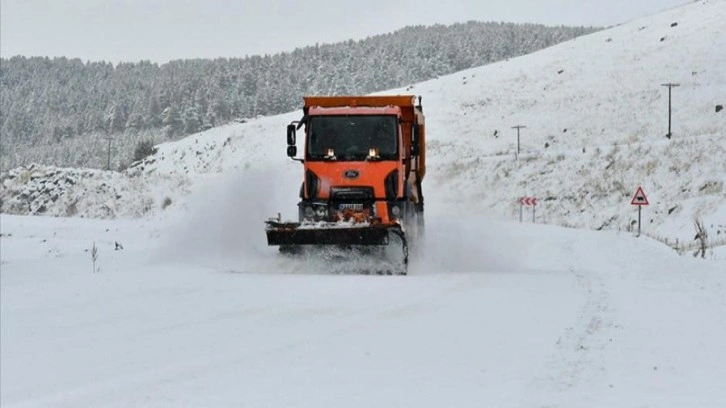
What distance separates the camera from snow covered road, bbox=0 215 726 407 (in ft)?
17.6

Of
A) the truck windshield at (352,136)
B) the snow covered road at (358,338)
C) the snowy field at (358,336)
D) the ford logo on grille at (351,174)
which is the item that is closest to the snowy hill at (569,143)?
the truck windshield at (352,136)

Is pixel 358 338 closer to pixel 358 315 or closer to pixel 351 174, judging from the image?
pixel 358 315

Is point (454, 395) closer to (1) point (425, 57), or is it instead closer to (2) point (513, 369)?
(2) point (513, 369)

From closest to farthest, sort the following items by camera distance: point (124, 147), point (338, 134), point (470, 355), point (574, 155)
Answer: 1. point (470, 355)
2. point (338, 134)
3. point (574, 155)
4. point (124, 147)

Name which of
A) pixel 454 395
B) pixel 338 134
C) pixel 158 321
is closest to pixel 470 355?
pixel 454 395

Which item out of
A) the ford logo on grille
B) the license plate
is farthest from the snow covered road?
the ford logo on grille

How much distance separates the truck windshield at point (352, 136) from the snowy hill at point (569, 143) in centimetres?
455

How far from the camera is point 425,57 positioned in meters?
150

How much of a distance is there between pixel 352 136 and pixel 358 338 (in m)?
8.19

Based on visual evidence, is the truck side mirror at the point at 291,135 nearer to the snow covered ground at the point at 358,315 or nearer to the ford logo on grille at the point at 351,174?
the ford logo on grille at the point at 351,174

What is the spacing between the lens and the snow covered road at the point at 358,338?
17.6 ft

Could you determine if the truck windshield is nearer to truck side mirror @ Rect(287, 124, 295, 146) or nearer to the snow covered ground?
truck side mirror @ Rect(287, 124, 295, 146)

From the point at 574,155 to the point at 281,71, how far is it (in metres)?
113

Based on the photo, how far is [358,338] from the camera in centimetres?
736
